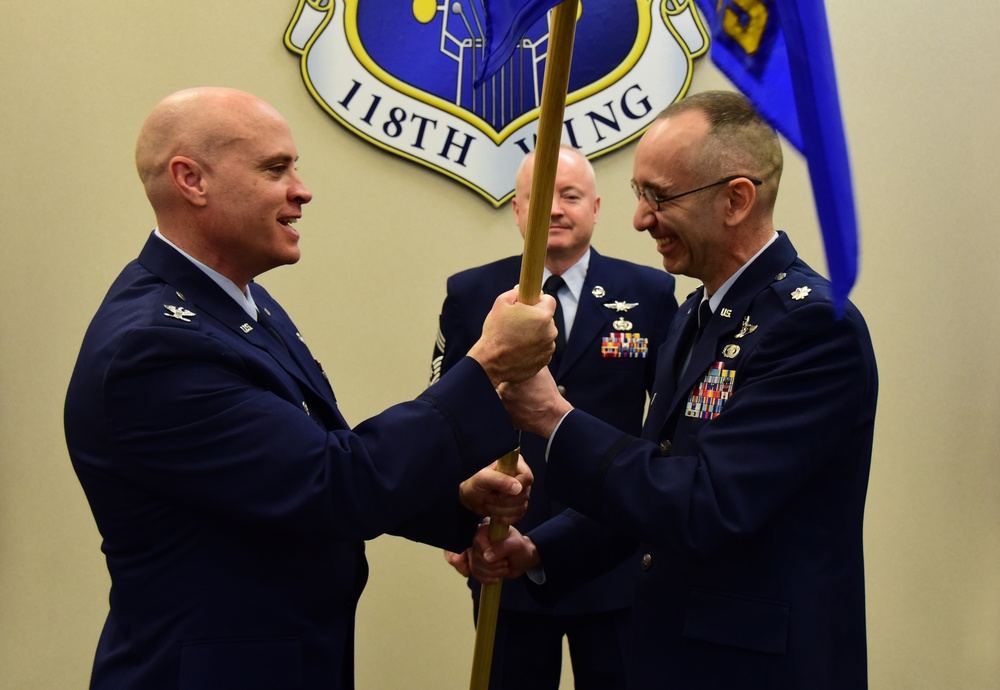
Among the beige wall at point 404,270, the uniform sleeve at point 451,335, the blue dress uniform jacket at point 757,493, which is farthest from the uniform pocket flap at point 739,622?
the beige wall at point 404,270

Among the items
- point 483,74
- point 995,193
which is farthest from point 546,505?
point 995,193

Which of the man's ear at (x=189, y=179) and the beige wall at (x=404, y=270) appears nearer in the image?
the man's ear at (x=189, y=179)

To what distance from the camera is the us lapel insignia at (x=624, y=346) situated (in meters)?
2.83

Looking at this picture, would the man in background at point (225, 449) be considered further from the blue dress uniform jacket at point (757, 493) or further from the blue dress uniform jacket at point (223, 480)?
the blue dress uniform jacket at point (757, 493)

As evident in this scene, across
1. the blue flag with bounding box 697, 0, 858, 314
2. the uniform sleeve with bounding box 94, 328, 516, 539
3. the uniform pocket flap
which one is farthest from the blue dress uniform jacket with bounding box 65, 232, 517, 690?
the blue flag with bounding box 697, 0, 858, 314

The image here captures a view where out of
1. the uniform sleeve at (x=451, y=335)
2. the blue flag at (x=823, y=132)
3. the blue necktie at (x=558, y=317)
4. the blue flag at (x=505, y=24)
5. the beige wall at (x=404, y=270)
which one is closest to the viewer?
the blue flag at (x=823, y=132)

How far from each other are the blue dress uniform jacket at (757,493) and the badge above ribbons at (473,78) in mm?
1688

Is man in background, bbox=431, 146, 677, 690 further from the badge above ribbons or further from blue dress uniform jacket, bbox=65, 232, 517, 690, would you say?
blue dress uniform jacket, bbox=65, 232, 517, 690

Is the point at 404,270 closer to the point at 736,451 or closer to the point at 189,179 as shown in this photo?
the point at 189,179

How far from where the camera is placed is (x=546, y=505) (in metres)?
2.77

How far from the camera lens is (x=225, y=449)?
1583 mm

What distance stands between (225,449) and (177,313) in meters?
0.24

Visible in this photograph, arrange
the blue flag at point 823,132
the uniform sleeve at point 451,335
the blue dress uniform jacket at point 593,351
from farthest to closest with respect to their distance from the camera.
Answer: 1. the uniform sleeve at point 451,335
2. the blue dress uniform jacket at point 593,351
3. the blue flag at point 823,132

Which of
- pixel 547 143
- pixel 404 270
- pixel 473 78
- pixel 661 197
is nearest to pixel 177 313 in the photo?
pixel 547 143
